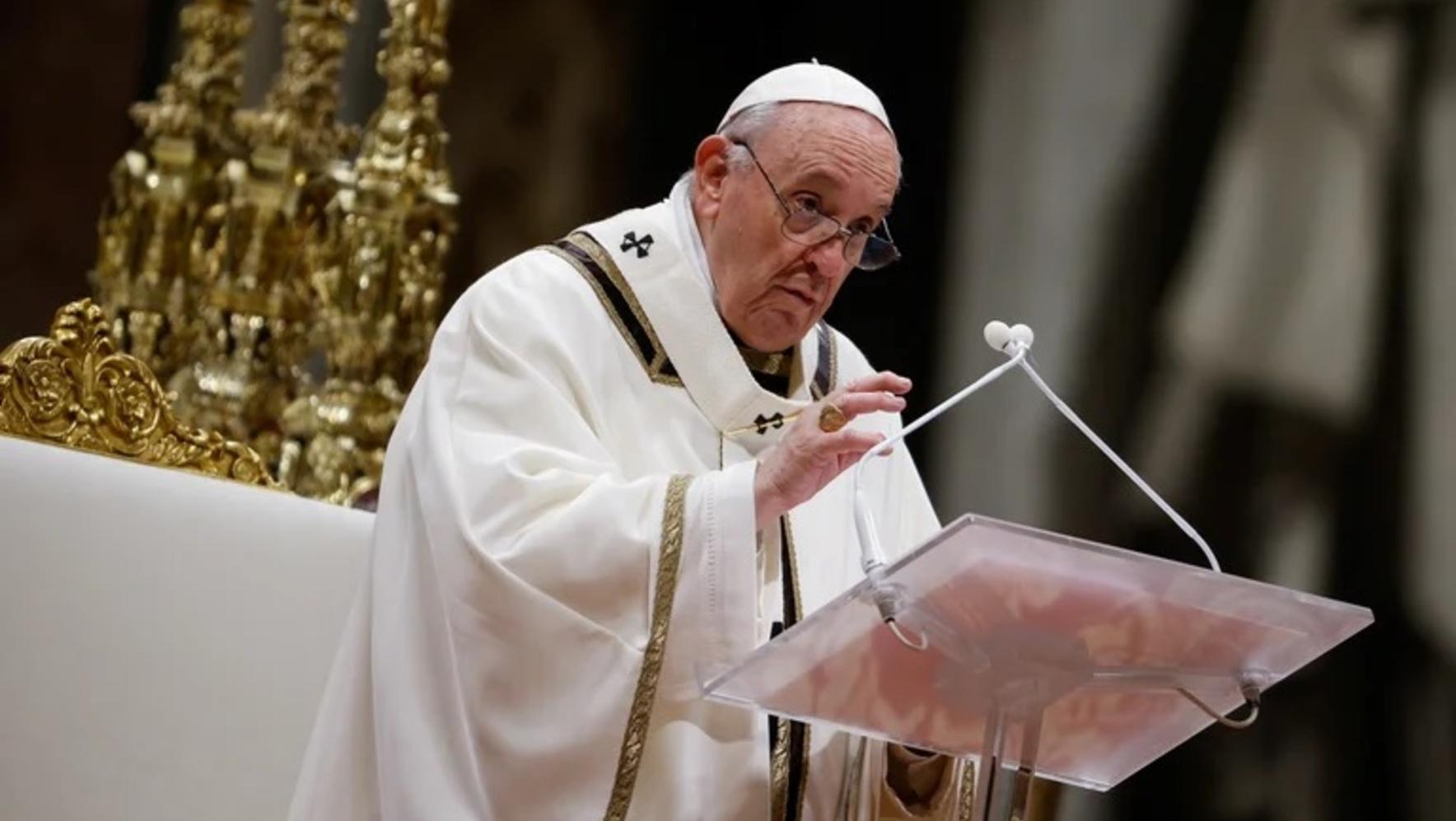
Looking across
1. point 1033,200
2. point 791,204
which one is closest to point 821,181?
point 791,204

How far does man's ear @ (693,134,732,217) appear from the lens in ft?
12.2

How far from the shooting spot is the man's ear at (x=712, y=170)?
3.72 meters

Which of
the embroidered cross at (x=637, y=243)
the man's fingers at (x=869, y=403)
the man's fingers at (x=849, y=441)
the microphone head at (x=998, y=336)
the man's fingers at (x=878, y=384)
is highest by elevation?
the embroidered cross at (x=637, y=243)

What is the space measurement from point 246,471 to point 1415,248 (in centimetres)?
303

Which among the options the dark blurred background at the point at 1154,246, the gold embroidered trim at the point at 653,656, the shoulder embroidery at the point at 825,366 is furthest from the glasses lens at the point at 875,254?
the dark blurred background at the point at 1154,246

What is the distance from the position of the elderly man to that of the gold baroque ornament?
49 cm

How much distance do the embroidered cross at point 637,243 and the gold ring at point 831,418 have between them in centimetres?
76

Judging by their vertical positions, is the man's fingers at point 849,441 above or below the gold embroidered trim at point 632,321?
below

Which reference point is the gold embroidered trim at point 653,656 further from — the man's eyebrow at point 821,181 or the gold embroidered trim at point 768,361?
the man's eyebrow at point 821,181

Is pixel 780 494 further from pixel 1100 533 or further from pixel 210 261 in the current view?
pixel 210 261

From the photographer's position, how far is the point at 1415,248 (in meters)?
5.74

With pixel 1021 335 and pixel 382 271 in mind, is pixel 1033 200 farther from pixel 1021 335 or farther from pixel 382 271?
pixel 1021 335

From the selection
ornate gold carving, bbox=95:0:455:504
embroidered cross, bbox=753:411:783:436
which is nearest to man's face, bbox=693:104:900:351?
embroidered cross, bbox=753:411:783:436

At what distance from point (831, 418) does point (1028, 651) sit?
0.42m
